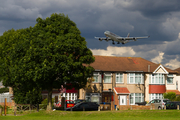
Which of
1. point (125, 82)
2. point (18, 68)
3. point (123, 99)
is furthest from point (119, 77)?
point (18, 68)

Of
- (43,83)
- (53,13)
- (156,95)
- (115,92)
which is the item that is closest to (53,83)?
(43,83)

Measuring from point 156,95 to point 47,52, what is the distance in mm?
32136

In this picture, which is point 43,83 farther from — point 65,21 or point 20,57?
point 65,21

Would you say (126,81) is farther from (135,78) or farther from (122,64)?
(122,64)

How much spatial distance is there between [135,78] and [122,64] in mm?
4199

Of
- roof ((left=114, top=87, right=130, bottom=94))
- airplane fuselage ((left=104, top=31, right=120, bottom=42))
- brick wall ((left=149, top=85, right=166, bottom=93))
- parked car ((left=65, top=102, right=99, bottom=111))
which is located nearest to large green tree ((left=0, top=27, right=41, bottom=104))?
parked car ((left=65, top=102, right=99, bottom=111))

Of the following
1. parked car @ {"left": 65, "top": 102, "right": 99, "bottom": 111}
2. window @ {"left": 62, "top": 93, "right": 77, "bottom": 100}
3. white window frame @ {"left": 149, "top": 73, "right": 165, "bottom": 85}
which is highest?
white window frame @ {"left": 149, "top": 73, "right": 165, "bottom": 85}

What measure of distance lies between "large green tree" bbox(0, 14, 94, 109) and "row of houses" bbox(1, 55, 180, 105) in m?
15.8

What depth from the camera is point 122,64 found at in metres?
61.6

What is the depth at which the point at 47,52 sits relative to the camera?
3656cm

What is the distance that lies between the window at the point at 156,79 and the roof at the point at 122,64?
149 centimetres

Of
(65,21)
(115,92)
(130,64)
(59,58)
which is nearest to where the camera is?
(59,58)

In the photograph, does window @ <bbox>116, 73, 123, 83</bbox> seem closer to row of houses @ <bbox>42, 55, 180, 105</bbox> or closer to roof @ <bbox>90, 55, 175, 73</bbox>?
row of houses @ <bbox>42, 55, 180, 105</bbox>

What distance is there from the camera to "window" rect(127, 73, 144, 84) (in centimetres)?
5978
